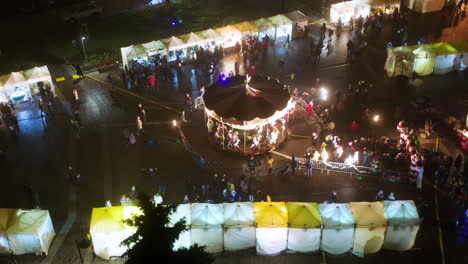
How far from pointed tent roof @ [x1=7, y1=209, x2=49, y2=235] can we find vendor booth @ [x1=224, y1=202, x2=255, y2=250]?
7.91 meters

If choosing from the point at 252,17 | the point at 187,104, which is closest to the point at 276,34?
the point at 252,17

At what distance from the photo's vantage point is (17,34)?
133 ft

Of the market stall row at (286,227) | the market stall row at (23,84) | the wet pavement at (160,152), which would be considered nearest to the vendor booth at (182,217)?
the market stall row at (286,227)

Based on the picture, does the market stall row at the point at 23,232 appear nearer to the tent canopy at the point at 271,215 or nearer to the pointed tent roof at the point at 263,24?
the tent canopy at the point at 271,215

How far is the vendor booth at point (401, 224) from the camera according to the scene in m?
18.5

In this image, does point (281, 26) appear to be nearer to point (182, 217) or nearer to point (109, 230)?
point (182, 217)

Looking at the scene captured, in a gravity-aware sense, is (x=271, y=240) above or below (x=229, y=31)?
below

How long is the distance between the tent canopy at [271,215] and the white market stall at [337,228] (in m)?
1.62

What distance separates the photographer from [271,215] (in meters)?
18.8

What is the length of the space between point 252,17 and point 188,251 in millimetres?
32356

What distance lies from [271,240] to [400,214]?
5.45 metres

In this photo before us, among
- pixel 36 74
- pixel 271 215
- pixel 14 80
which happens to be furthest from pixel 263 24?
pixel 271 215

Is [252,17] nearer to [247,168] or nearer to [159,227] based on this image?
[247,168]

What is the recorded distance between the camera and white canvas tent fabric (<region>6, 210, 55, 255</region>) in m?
18.9
